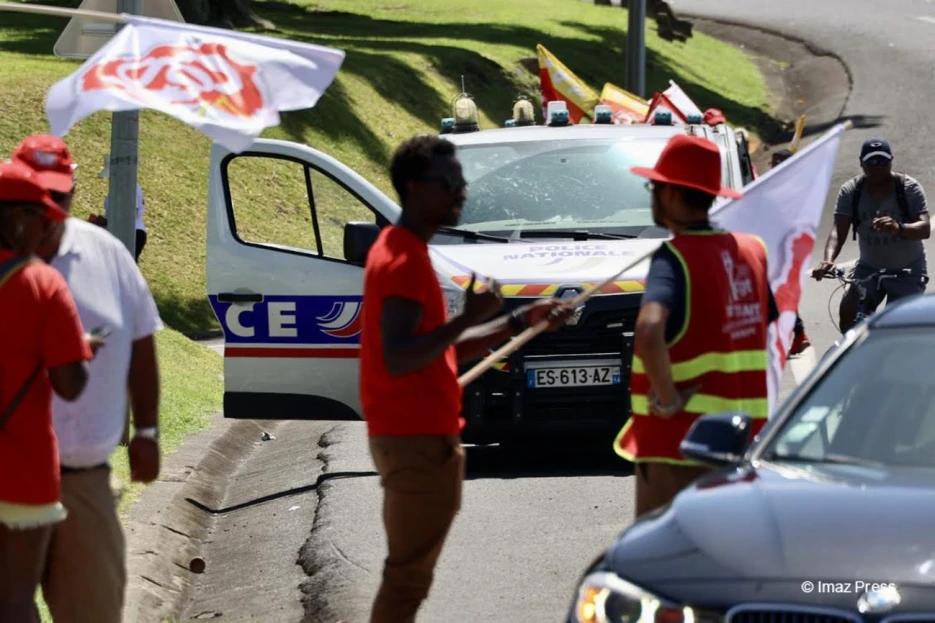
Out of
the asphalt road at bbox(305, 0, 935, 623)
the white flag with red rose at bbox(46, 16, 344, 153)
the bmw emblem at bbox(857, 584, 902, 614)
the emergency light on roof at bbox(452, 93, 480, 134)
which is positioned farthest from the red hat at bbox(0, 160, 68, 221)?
the emergency light on roof at bbox(452, 93, 480, 134)

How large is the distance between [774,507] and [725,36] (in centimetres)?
4002

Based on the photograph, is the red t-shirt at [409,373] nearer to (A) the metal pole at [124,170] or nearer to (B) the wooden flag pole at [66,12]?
(B) the wooden flag pole at [66,12]

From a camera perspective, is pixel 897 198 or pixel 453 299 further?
pixel 897 198

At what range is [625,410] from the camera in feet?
32.1

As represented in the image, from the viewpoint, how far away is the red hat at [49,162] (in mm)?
5320

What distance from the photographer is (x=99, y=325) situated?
536 cm

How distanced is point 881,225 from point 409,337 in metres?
6.09

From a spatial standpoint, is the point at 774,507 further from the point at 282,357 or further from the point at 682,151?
Result: the point at 282,357

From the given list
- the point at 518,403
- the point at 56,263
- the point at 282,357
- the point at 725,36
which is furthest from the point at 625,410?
the point at 725,36

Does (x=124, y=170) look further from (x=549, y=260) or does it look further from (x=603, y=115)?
(x=603, y=115)

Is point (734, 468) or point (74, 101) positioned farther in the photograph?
point (74, 101)

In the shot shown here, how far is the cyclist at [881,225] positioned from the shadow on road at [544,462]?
175 cm

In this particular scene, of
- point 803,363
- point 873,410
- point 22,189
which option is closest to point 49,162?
point 22,189

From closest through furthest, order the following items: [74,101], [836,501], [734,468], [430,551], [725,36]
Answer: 1. [836,501]
2. [734,468]
3. [430,551]
4. [74,101]
5. [725,36]
